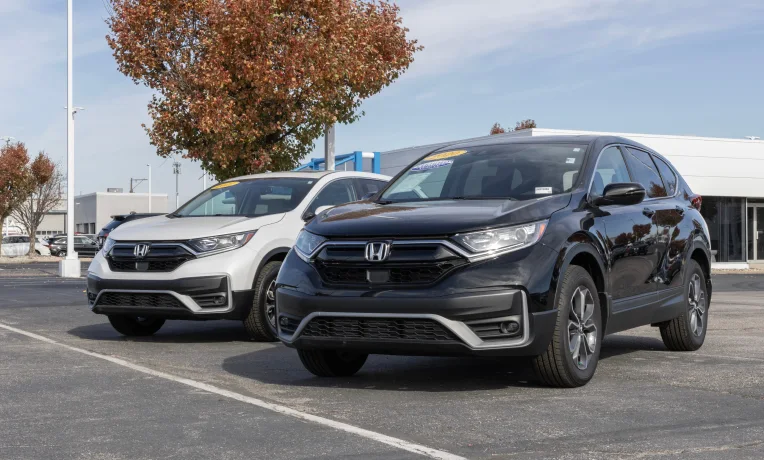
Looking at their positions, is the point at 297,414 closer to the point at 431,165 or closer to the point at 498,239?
the point at 498,239


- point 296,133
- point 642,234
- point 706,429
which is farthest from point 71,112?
point 706,429

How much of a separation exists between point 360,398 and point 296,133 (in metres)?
16.2

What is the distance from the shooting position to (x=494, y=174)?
7645mm

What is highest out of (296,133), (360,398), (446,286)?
(296,133)

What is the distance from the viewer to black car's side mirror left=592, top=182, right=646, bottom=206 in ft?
23.4

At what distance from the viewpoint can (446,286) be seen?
6.21 metres

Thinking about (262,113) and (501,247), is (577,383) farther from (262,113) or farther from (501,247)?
(262,113)

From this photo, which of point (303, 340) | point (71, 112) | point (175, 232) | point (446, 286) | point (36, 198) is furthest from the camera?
point (36, 198)

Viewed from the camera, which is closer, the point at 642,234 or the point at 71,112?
the point at 642,234

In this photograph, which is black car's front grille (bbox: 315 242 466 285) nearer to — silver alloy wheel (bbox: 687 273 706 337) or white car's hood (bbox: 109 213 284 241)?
white car's hood (bbox: 109 213 284 241)

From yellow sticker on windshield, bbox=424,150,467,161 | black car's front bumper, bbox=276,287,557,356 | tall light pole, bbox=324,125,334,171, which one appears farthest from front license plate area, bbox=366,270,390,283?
tall light pole, bbox=324,125,334,171

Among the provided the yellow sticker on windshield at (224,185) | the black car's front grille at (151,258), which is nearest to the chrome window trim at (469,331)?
the black car's front grille at (151,258)

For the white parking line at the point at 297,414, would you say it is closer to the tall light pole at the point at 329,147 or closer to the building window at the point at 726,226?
the tall light pole at the point at 329,147

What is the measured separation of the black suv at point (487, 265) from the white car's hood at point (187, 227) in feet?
6.92
